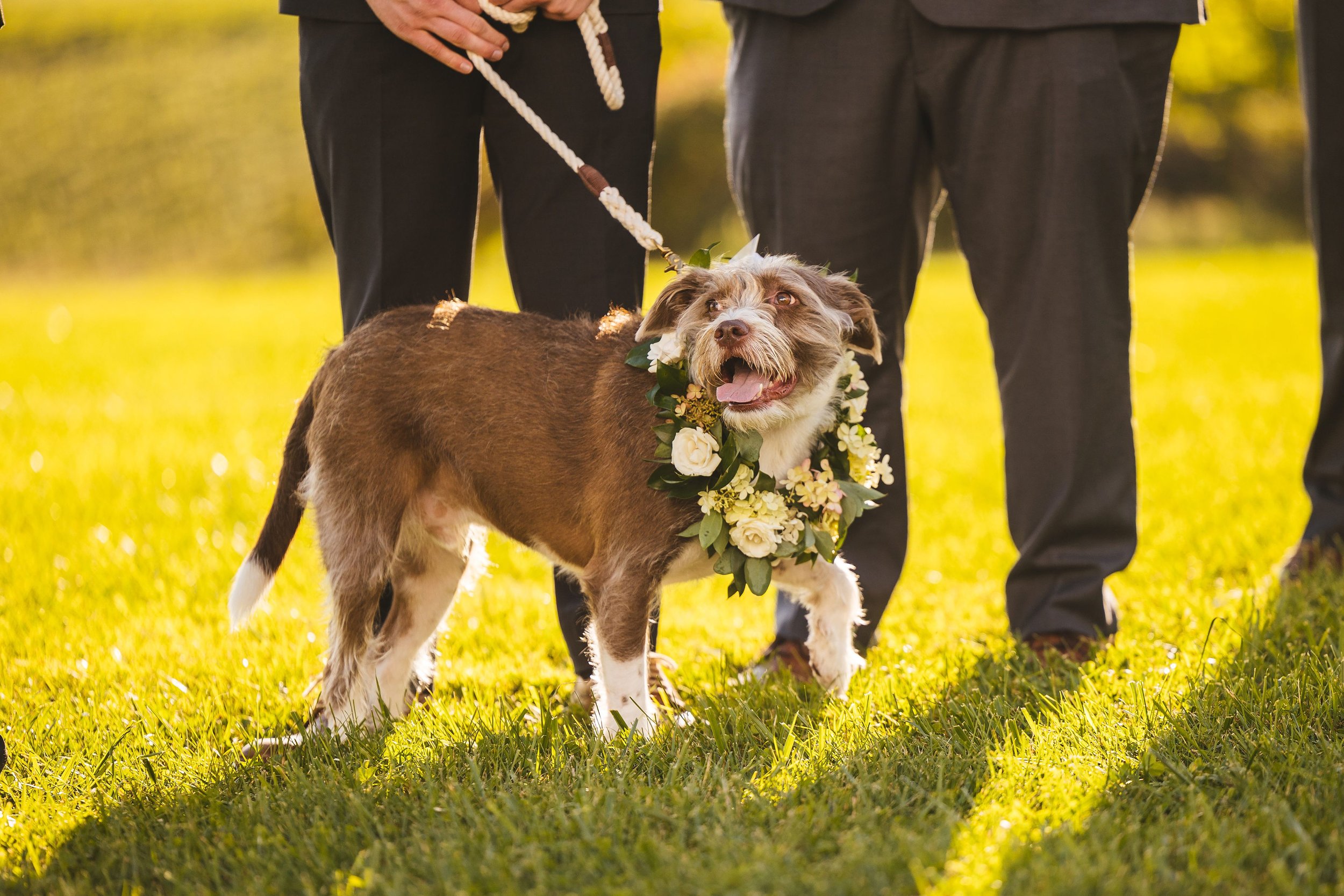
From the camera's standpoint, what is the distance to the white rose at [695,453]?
3.05m

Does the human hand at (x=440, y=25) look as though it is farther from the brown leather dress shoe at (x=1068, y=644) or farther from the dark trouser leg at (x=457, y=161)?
the brown leather dress shoe at (x=1068, y=644)

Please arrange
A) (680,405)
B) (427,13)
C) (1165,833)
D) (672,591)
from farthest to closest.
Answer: (672,591) → (427,13) → (680,405) → (1165,833)

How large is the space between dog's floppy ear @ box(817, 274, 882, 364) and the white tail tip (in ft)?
5.74

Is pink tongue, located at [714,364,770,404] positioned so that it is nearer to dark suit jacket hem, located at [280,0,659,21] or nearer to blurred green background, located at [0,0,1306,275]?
dark suit jacket hem, located at [280,0,659,21]

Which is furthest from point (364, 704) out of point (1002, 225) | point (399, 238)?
point (1002, 225)

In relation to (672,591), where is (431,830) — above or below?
above

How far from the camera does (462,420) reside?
134 inches

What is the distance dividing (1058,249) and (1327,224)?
5.35 feet

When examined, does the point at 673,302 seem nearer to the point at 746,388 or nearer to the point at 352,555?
the point at 746,388

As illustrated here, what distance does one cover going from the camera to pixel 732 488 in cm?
314

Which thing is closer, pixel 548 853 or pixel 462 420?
pixel 548 853

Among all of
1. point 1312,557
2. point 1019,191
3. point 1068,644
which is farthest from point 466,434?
point 1312,557

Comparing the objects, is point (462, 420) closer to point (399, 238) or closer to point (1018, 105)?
point (399, 238)

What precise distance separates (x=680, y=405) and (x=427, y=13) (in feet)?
4.29
